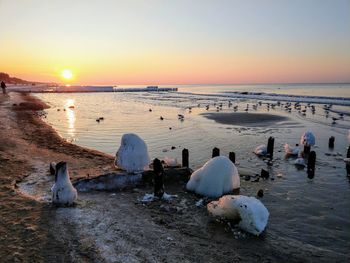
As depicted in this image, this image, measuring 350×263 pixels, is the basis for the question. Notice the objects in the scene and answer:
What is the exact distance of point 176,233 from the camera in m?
8.76

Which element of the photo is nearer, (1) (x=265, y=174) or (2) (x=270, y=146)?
(1) (x=265, y=174)

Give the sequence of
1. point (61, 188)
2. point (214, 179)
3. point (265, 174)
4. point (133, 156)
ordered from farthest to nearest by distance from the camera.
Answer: point (265, 174) → point (133, 156) → point (214, 179) → point (61, 188)

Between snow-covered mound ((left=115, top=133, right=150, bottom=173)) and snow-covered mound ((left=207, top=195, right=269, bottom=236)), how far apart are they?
5079mm

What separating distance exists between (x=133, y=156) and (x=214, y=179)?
386cm

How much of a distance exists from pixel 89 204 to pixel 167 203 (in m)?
2.45

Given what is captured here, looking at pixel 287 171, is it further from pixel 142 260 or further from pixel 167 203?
pixel 142 260

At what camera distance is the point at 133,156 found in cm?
1434

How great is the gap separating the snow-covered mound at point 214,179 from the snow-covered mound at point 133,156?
2674mm

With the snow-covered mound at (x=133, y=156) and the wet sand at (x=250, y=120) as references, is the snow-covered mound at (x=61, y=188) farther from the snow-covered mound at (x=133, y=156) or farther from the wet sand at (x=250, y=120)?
the wet sand at (x=250, y=120)

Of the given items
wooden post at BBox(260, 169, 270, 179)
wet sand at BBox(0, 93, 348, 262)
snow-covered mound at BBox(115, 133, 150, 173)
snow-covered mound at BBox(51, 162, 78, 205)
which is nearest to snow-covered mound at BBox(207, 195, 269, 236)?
wet sand at BBox(0, 93, 348, 262)

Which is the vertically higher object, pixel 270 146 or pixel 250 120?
pixel 270 146

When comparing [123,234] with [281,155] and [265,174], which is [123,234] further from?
[281,155]

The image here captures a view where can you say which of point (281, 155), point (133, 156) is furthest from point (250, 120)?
point (133, 156)

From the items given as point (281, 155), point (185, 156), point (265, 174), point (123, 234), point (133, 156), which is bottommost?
point (281, 155)
